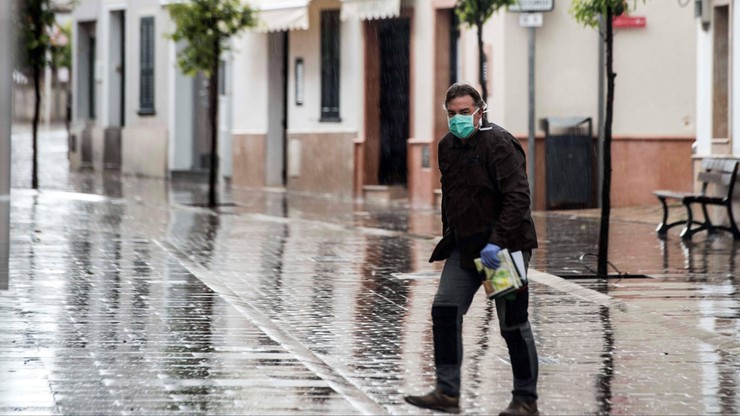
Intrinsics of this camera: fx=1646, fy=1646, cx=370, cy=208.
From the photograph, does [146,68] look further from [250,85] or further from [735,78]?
[735,78]

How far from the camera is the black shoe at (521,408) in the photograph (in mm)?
7488

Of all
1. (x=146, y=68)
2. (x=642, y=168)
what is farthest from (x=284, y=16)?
(x=146, y=68)

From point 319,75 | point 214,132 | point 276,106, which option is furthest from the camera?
point 276,106

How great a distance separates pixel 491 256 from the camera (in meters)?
7.46

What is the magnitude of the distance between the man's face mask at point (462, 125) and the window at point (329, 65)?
21.9m

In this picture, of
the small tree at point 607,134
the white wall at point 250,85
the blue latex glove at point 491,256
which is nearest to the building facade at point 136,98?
the white wall at point 250,85

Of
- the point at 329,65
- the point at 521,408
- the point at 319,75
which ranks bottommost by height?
the point at 521,408

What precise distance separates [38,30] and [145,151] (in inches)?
288

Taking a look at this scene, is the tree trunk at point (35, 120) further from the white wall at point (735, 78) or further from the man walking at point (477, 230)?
the man walking at point (477, 230)

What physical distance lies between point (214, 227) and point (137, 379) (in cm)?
1193

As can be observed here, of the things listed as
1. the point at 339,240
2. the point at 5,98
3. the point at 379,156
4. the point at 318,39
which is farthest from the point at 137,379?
the point at 318,39

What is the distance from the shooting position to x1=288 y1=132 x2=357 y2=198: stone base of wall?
28938 mm

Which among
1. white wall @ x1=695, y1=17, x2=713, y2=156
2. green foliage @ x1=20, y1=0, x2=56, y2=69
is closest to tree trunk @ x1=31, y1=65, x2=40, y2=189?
green foliage @ x1=20, y1=0, x2=56, y2=69

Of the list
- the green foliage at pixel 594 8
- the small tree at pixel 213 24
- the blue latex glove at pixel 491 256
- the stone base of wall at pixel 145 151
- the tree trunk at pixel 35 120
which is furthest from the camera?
the stone base of wall at pixel 145 151
